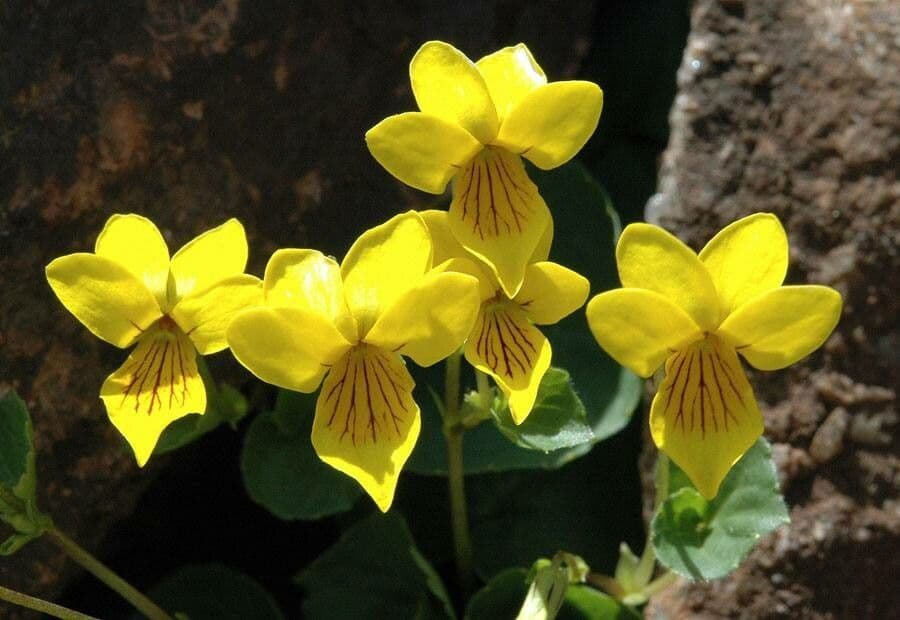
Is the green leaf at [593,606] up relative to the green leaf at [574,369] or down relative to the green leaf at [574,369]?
down

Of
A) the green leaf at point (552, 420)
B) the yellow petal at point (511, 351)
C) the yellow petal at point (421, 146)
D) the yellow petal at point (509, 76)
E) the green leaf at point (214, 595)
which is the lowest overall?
the green leaf at point (214, 595)

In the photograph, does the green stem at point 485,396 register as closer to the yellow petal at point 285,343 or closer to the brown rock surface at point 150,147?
the yellow petal at point 285,343

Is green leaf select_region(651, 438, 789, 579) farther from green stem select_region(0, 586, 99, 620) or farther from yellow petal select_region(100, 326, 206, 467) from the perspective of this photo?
green stem select_region(0, 586, 99, 620)

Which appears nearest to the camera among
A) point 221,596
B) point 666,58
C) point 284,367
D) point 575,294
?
point 284,367

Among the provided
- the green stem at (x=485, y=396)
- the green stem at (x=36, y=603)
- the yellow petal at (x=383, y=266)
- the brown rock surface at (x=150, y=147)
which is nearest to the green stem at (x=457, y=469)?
the green stem at (x=485, y=396)

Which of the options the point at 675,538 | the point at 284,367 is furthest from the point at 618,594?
the point at 284,367

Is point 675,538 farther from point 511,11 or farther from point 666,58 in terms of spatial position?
point 666,58
